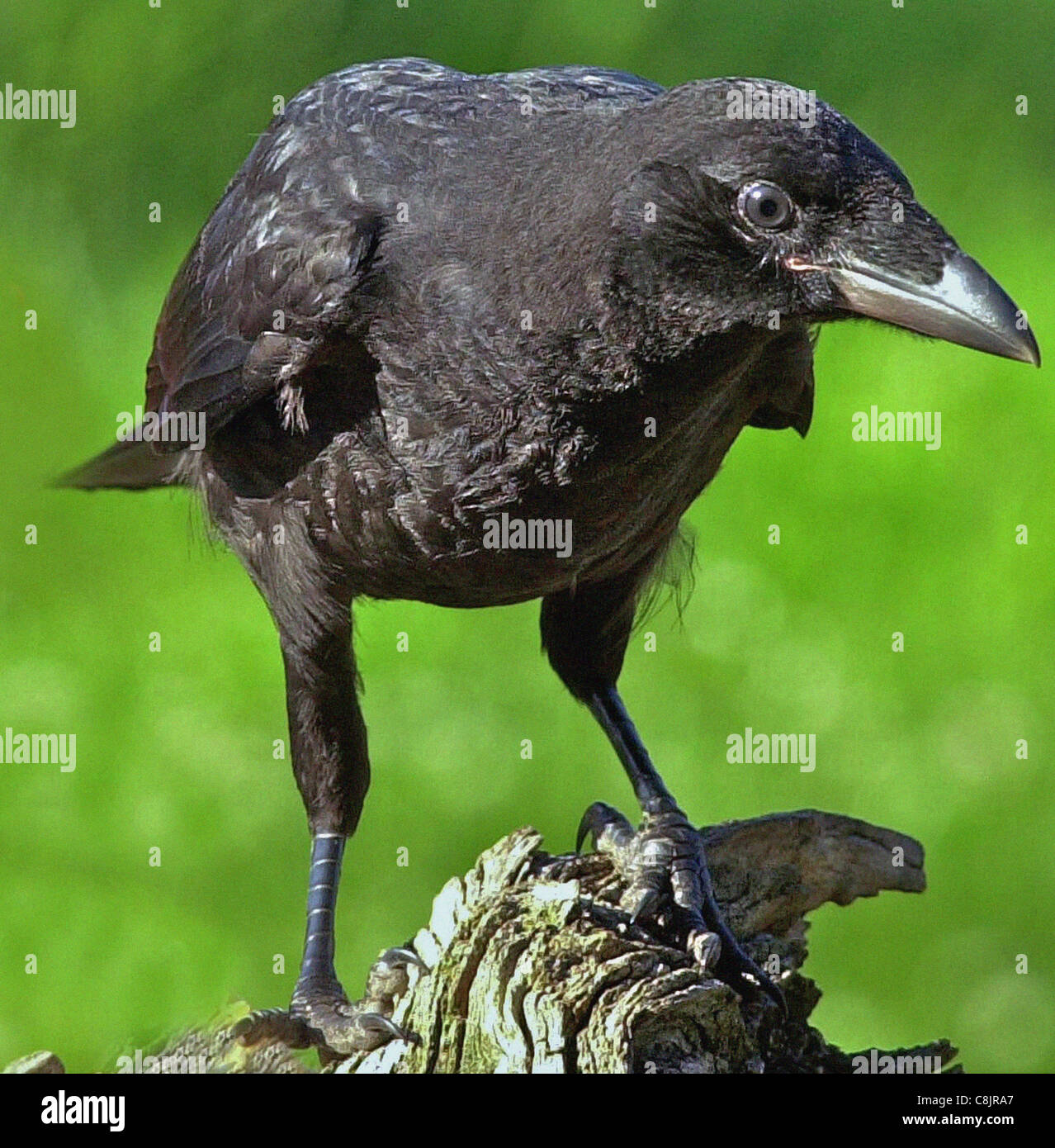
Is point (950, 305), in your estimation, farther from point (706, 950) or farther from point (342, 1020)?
point (342, 1020)

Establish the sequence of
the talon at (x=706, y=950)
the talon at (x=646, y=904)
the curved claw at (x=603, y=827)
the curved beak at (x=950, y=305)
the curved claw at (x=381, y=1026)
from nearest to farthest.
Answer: the curved beak at (x=950, y=305), the curved claw at (x=381, y=1026), the talon at (x=706, y=950), the talon at (x=646, y=904), the curved claw at (x=603, y=827)

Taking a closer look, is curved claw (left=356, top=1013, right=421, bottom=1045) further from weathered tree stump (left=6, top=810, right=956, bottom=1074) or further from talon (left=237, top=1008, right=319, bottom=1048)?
talon (left=237, top=1008, right=319, bottom=1048)

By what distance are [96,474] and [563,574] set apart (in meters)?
1.41

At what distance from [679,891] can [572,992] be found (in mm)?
607

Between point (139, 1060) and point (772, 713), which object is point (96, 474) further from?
point (772, 713)

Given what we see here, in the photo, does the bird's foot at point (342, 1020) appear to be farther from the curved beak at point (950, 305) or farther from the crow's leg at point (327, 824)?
the curved beak at point (950, 305)

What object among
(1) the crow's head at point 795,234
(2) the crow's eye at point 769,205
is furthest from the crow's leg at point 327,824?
(2) the crow's eye at point 769,205

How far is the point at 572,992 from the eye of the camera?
302cm

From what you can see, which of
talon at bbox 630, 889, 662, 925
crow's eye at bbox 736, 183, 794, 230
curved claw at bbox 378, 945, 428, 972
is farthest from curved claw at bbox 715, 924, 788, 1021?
crow's eye at bbox 736, 183, 794, 230

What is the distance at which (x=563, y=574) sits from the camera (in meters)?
3.21

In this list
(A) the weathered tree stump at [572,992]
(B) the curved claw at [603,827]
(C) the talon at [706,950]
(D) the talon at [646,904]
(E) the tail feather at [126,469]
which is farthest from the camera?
(E) the tail feather at [126,469]

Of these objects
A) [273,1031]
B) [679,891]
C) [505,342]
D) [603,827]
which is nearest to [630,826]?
[603,827]

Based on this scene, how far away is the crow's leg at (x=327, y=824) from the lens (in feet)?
11.3

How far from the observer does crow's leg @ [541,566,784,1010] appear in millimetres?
3496
